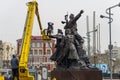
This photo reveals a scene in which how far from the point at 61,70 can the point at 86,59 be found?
287 centimetres

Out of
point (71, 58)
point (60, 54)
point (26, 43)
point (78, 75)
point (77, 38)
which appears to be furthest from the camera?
point (77, 38)

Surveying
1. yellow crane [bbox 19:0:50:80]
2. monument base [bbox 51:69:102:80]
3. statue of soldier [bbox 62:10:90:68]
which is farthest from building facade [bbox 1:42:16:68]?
yellow crane [bbox 19:0:50:80]

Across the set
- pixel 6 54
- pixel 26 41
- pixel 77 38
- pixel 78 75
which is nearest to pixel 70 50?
pixel 77 38

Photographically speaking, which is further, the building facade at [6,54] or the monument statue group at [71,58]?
the building facade at [6,54]

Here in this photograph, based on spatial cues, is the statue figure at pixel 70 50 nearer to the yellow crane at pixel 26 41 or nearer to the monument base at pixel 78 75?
the monument base at pixel 78 75

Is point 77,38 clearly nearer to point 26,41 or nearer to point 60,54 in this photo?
point 60,54

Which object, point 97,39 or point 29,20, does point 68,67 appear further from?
point 97,39

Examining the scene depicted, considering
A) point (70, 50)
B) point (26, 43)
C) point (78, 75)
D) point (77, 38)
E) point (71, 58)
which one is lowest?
point (78, 75)

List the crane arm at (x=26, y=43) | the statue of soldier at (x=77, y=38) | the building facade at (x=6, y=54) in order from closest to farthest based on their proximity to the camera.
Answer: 1. the crane arm at (x=26, y=43)
2. the statue of soldier at (x=77, y=38)
3. the building facade at (x=6, y=54)

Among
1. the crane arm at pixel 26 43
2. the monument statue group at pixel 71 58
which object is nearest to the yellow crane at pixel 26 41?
the crane arm at pixel 26 43

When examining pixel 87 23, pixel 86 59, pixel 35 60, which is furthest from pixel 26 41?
pixel 35 60

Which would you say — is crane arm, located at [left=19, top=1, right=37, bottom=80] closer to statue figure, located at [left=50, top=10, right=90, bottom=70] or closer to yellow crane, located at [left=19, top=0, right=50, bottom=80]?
yellow crane, located at [left=19, top=0, right=50, bottom=80]

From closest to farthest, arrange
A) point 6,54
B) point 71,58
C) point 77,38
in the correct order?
point 71,58
point 77,38
point 6,54

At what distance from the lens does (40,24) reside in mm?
29062
